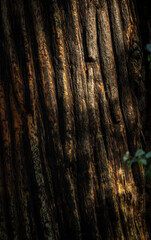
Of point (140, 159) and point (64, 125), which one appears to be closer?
point (140, 159)

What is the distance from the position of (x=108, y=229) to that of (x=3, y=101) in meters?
1.16

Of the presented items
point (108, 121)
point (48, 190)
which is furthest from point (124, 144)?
point (48, 190)

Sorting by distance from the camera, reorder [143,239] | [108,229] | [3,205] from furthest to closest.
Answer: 1. [143,239]
2. [108,229]
3. [3,205]

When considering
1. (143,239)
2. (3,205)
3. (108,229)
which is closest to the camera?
(3,205)

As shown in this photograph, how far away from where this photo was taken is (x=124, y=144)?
156 cm

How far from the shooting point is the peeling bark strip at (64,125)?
133cm

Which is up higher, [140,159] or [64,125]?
[64,125]

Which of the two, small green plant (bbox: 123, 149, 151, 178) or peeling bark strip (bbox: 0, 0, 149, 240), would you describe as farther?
peeling bark strip (bbox: 0, 0, 149, 240)

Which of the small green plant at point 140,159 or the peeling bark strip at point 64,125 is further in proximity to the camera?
the peeling bark strip at point 64,125

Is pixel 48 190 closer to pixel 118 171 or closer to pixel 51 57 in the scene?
pixel 118 171

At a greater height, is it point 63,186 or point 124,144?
point 124,144

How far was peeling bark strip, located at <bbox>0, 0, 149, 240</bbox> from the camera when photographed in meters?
1.33

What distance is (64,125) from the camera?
139 centimetres

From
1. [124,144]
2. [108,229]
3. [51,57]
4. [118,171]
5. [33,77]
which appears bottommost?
[108,229]
